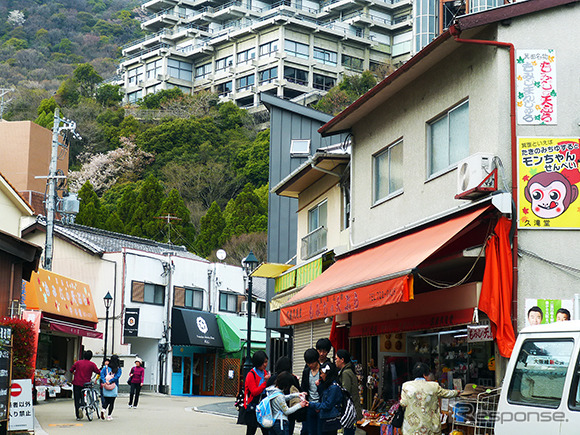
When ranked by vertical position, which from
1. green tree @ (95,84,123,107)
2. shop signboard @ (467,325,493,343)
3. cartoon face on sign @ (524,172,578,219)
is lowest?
shop signboard @ (467,325,493,343)

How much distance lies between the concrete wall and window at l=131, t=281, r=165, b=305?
27154mm

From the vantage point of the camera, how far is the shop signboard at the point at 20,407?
1392 centimetres

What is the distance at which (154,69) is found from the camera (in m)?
107

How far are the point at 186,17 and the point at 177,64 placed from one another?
32.2ft

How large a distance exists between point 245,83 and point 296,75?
23.8 feet

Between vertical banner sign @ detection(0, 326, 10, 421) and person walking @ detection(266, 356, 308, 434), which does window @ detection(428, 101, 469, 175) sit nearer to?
person walking @ detection(266, 356, 308, 434)

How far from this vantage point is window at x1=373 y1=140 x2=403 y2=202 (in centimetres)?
1680

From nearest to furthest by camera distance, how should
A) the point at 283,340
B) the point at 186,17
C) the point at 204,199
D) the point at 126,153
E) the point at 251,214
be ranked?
the point at 283,340 → the point at 251,214 → the point at 204,199 → the point at 126,153 → the point at 186,17

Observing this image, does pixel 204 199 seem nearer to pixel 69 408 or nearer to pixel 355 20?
pixel 355 20

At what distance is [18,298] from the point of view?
21781 mm

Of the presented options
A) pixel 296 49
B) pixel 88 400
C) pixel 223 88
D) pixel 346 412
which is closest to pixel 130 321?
pixel 88 400

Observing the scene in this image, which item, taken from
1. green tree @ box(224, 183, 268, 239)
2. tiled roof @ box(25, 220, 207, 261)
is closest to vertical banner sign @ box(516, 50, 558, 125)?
tiled roof @ box(25, 220, 207, 261)

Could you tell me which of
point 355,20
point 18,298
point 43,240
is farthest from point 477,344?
point 355,20

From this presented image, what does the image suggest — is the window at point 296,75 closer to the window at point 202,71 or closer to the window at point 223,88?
the window at point 223,88
